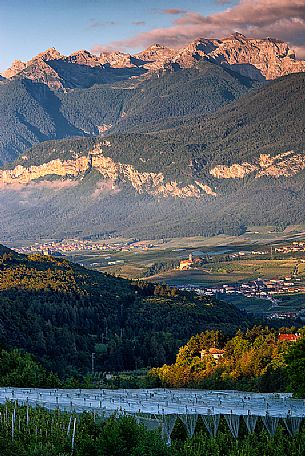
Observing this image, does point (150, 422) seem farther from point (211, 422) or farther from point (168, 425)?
point (211, 422)

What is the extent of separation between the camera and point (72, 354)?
82500 millimetres

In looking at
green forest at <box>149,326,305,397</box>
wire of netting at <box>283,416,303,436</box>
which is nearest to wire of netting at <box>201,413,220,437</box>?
wire of netting at <box>283,416,303,436</box>

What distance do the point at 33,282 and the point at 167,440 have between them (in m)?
63.5

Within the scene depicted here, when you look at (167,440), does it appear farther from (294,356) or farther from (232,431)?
(294,356)

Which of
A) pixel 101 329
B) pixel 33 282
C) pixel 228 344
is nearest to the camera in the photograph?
pixel 228 344

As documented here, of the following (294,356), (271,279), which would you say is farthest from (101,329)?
(271,279)

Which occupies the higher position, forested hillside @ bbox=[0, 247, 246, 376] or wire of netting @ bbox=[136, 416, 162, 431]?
forested hillside @ bbox=[0, 247, 246, 376]

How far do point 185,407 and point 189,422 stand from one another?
0.67 metres

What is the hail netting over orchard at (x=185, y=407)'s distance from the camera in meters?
45.2

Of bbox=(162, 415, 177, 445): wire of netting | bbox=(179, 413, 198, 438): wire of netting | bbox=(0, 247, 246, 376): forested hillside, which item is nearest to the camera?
bbox=(162, 415, 177, 445): wire of netting

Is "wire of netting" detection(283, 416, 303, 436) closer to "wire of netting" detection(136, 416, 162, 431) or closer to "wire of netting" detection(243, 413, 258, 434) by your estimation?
"wire of netting" detection(243, 413, 258, 434)

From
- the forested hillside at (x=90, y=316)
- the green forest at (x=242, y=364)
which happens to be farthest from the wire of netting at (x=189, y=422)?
the forested hillside at (x=90, y=316)

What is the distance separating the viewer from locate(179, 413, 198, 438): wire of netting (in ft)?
147

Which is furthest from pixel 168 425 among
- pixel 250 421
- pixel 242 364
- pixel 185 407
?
pixel 242 364
